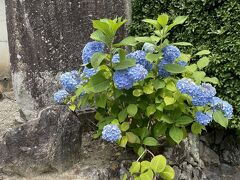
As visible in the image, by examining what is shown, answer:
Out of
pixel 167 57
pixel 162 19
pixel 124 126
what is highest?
pixel 162 19

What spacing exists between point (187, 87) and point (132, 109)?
0.34 meters

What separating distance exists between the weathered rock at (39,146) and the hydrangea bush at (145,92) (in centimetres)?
24

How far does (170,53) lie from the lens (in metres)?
2.38

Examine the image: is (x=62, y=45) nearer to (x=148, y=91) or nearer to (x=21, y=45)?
(x=21, y=45)

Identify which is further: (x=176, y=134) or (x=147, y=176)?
(x=176, y=134)

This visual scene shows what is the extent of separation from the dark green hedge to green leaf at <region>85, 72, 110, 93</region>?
1.18 metres

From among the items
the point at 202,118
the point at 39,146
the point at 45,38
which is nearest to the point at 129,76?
the point at 202,118

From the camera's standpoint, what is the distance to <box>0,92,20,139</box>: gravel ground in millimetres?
3611

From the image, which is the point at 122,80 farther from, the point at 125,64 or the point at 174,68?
the point at 174,68

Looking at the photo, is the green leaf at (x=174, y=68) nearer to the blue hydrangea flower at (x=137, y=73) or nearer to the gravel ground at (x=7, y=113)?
the blue hydrangea flower at (x=137, y=73)

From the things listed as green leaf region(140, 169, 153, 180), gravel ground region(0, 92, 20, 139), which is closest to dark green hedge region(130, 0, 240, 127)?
green leaf region(140, 169, 153, 180)

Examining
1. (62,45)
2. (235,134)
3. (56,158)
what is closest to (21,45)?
(62,45)

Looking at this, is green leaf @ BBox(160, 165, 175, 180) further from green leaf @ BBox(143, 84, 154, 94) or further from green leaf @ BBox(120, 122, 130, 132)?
green leaf @ BBox(143, 84, 154, 94)

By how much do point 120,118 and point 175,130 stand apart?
1.08 feet
